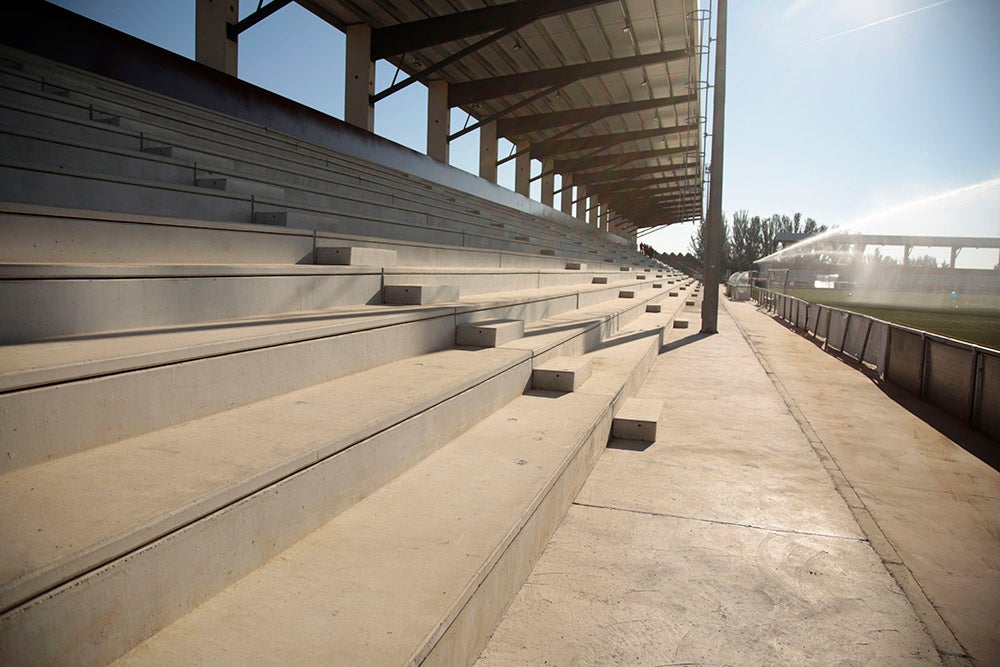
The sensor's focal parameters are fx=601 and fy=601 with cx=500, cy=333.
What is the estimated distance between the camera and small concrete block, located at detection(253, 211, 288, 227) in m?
4.75

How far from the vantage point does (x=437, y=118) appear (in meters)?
19.4

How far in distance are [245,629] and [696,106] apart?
24.4 metres

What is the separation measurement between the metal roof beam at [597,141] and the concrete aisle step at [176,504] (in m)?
25.3

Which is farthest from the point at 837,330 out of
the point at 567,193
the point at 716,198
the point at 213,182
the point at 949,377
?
the point at 567,193

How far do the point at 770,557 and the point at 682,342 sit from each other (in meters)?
9.04

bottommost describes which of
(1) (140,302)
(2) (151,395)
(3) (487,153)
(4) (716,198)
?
(2) (151,395)

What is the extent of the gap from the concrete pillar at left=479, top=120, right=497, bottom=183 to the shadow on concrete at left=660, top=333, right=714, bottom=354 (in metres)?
12.9

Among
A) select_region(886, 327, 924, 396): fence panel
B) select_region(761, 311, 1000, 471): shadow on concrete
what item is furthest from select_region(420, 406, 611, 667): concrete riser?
select_region(886, 327, 924, 396): fence panel

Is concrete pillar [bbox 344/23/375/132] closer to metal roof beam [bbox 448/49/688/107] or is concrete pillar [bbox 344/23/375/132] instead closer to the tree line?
metal roof beam [bbox 448/49/688/107]

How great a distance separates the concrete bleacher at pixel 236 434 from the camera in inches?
54.7

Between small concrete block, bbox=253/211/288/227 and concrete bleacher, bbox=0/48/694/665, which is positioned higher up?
small concrete block, bbox=253/211/288/227

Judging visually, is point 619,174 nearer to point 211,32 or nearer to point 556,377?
point 211,32

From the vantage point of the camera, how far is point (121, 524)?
1362 mm

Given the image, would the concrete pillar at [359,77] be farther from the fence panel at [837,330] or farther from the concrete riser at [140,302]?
the concrete riser at [140,302]
